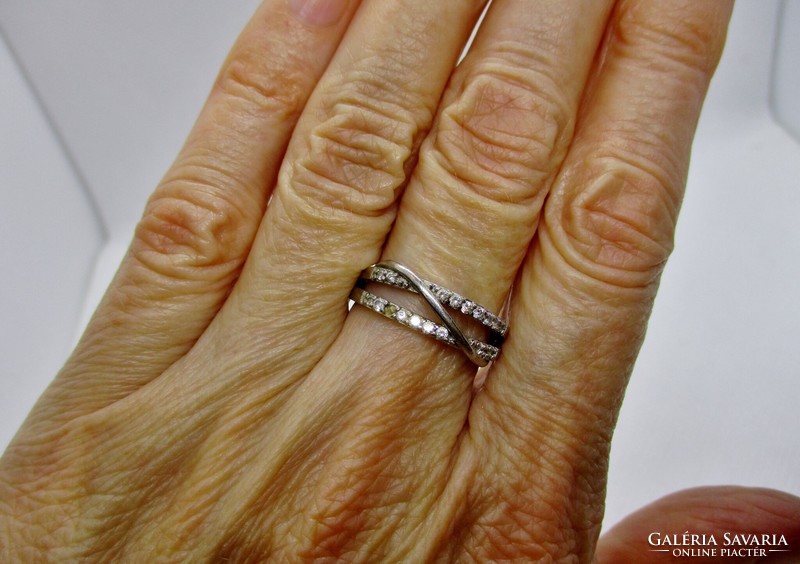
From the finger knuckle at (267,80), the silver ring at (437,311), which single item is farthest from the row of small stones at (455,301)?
the finger knuckle at (267,80)

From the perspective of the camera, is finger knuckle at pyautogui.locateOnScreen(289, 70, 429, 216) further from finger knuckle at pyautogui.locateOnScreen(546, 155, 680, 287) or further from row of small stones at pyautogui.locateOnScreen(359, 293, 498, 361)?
finger knuckle at pyautogui.locateOnScreen(546, 155, 680, 287)

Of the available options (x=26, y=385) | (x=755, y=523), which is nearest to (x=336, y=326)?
(x=755, y=523)

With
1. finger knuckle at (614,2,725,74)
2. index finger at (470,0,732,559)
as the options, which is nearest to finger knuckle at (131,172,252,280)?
index finger at (470,0,732,559)

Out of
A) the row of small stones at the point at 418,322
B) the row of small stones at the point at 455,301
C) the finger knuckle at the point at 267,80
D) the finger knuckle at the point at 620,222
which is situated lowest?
the row of small stones at the point at 418,322

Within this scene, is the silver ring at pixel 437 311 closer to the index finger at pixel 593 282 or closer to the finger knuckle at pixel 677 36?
the index finger at pixel 593 282

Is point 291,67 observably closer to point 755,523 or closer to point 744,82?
point 755,523

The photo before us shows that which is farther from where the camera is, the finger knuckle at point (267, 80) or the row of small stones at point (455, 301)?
the finger knuckle at point (267, 80)

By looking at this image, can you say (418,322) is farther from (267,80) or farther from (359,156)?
(267,80)

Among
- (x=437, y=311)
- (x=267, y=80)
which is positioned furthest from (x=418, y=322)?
(x=267, y=80)
